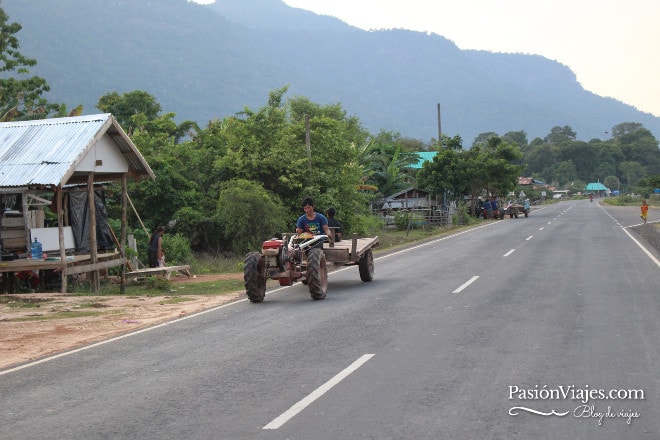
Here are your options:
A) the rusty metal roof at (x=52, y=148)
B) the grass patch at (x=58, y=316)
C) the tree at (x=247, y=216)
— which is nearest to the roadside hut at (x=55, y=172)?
the rusty metal roof at (x=52, y=148)

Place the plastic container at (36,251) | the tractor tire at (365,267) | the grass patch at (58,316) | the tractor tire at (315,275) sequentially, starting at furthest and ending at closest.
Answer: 1. the plastic container at (36,251)
2. the tractor tire at (365,267)
3. the tractor tire at (315,275)
4. the grass patch at (58,316)

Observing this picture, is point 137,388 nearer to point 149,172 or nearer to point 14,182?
point 14,182

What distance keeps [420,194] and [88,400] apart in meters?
56.9

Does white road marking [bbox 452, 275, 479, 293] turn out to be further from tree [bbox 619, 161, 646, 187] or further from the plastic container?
tree [bbox 619, 161, 646, 187]

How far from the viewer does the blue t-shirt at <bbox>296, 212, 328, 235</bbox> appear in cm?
1667

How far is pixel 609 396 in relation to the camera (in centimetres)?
700

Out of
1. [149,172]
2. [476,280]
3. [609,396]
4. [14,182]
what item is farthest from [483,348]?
[149,172]

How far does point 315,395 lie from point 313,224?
9589mm

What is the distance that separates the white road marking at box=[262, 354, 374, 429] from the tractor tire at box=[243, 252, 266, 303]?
5.81 m

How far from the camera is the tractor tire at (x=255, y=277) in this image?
14.6 meters

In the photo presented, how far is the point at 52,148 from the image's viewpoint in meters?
18.9

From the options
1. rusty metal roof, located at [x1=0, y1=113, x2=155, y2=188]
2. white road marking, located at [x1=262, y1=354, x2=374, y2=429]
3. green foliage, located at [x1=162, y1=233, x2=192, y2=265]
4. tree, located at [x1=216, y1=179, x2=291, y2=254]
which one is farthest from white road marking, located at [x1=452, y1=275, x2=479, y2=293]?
tree, located at [x1=216, y1=179, x2=291, y2=254]

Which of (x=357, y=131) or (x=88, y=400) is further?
(x=357, y=131)

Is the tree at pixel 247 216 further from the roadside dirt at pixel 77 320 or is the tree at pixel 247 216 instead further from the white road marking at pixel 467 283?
the white road marking at pixel 467 283
